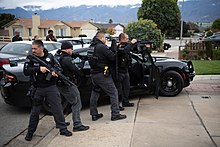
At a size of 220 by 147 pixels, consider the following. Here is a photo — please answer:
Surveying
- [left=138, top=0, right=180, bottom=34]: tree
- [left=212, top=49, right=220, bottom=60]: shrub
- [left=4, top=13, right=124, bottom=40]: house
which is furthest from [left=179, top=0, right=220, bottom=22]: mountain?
[left=4, top=13, right=124, bottom=40]: house

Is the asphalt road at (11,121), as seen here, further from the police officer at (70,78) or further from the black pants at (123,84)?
the black pants at (123,84)

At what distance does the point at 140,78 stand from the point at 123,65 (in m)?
1.07

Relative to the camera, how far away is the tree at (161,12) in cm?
3675

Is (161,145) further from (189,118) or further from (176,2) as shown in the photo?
(176,2)

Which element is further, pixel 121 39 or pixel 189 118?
pixel 121 39

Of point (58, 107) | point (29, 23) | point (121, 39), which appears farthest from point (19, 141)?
point (29, 23)

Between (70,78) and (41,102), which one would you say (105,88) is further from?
(41,102)

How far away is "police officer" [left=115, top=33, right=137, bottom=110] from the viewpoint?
5.29 meters

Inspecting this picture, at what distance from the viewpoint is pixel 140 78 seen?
6.45 meters

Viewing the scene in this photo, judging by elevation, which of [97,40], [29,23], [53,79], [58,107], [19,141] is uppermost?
[29,23]

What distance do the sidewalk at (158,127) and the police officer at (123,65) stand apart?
1.27ft

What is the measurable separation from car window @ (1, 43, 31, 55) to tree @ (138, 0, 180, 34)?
29.6 m

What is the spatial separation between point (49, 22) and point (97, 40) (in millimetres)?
50850

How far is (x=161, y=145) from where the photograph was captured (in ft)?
13.2
